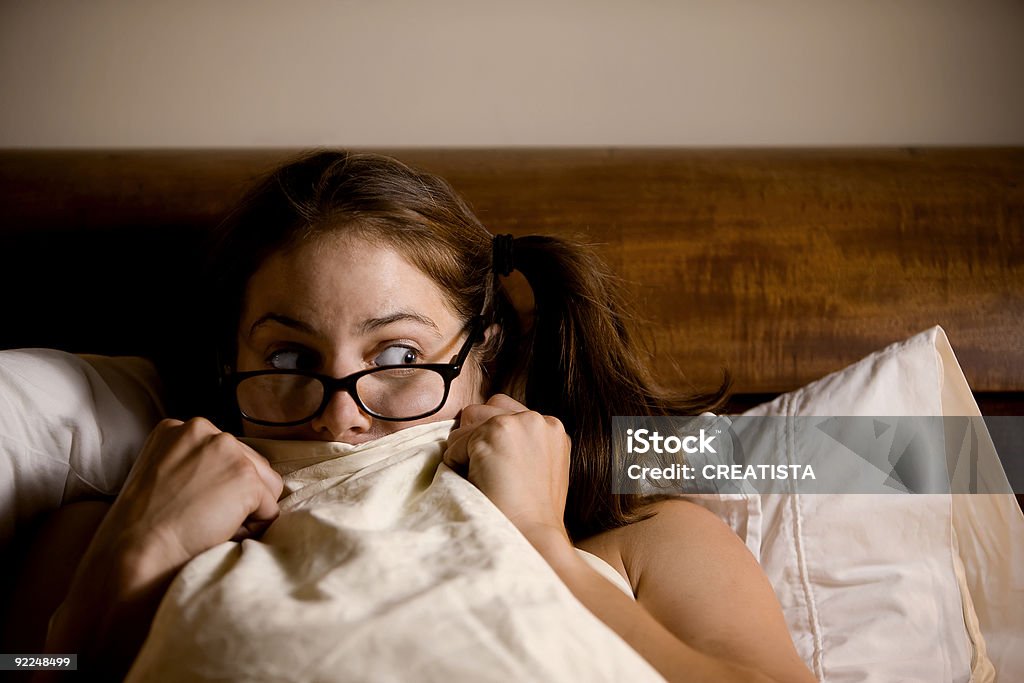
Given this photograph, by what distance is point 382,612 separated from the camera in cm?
59

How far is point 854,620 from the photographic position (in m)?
0.98

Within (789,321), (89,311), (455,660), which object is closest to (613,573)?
(455,660)

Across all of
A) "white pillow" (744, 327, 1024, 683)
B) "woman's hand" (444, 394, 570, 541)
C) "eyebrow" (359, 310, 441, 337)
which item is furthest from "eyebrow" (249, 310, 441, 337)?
"white pillow" (744, 327, 1024, 683)

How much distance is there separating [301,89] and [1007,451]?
1.23 meters

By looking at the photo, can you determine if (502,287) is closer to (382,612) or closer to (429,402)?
(429,402)

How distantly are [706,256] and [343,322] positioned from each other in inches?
21.5

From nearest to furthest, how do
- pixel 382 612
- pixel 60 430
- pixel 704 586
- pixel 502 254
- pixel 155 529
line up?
pixel 382 612 → pixel 155 529 → pixel 704 586 → pixel 60 430 → pixel 502 254

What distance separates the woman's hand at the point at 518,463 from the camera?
2.52 ft

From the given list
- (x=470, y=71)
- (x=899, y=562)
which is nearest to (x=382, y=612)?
(x=899, y=562)

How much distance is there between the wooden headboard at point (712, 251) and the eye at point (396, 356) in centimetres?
33

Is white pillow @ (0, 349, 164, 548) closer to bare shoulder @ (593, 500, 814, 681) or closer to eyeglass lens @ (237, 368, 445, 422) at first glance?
eyeglass lens @ (237, 368, 445, 422)

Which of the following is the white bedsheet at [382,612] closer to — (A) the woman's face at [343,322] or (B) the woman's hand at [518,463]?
(B) the woman's hand at [518,463]

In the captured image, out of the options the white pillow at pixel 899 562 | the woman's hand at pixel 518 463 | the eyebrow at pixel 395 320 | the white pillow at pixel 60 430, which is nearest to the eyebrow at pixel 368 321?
the eyebrow at pixel 395 320

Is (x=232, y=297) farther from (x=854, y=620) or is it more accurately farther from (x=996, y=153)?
(x=996, y=153)
